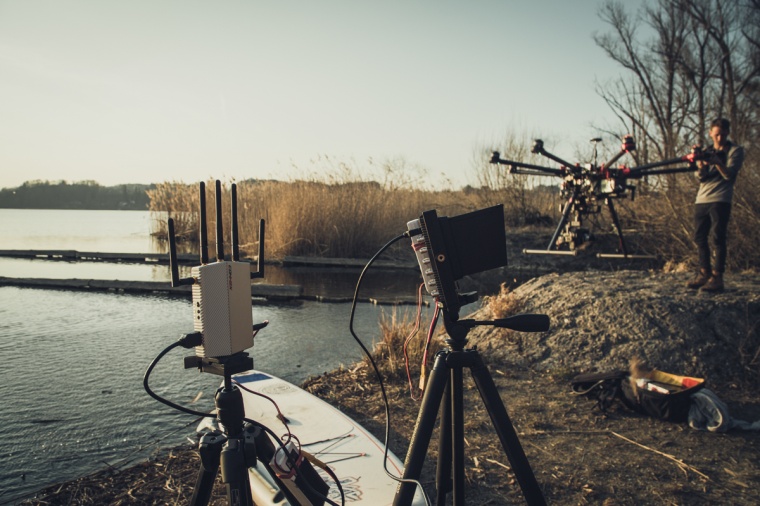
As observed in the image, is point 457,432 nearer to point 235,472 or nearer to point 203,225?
point 235,472

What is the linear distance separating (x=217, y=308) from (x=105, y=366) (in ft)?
14.0

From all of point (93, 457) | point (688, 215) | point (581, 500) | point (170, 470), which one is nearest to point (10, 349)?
point (93, 457)

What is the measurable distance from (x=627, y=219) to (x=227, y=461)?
1083cm

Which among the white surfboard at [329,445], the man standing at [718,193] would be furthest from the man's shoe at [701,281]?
the white surfboard at [329,445]

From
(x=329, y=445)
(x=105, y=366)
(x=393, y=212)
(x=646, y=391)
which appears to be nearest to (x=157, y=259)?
(x=393, y=212)

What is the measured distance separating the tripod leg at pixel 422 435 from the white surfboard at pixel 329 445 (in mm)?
797

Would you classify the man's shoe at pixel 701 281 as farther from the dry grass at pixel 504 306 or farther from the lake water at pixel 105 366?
the lake water at pixel 105 366

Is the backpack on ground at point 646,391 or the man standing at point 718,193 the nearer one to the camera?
the backpack on ground at point 646,391

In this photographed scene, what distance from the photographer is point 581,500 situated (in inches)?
107

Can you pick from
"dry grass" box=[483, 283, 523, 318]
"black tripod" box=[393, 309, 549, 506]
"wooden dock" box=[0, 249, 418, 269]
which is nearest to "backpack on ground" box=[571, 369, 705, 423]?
"dry grass" box=[483, 283, 523, 318]

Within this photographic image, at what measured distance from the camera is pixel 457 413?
186cm

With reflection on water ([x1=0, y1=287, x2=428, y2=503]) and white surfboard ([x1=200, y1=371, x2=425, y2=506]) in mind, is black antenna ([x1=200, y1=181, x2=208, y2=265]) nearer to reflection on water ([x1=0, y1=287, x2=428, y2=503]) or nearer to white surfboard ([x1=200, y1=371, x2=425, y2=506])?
white surfboard ([x1=200, y1=371, x2=425, y2=506])

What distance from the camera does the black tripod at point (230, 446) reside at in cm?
158

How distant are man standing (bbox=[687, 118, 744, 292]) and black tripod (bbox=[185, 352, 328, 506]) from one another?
195 inches
